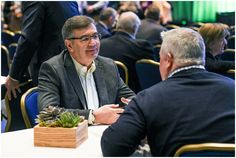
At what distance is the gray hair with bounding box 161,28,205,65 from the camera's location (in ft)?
6.39

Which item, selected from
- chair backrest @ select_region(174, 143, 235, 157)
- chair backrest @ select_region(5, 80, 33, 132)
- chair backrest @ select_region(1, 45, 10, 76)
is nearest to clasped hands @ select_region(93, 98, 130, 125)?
chair backrest @ select_region(174, 143, 235, 157)

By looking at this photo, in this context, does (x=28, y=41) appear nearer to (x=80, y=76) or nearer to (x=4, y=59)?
(x=80, y=76)

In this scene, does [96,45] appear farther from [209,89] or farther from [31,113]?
[209,89]

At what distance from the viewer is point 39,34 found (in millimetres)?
3498

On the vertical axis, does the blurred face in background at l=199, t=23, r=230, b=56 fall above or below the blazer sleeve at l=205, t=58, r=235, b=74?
above

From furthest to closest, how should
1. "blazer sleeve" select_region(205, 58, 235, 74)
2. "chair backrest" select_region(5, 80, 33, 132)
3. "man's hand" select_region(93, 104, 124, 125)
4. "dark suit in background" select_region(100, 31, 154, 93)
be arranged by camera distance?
"dark suit in background" select_region(100, 31, 154, 93) → "blazer sleeve" select_region(205, 58, 235, 74) → "chair backrest" select_region(5, 80, 33, 132) → "man's hand" select_region(93, 104, 124, 125)

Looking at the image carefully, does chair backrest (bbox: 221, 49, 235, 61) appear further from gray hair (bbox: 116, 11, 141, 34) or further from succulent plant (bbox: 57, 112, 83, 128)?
succulent plant (bbox: 57, 112, 83, 128)

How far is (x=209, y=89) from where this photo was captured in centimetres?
186

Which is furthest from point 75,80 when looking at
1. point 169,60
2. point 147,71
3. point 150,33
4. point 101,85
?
point 150,33

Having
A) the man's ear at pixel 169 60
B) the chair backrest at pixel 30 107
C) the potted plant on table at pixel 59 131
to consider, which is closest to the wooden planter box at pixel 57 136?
the potted plant on table at pixel 59 131

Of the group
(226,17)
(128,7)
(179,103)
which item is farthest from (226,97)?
(226,17)

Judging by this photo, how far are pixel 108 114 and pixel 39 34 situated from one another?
1.38 m

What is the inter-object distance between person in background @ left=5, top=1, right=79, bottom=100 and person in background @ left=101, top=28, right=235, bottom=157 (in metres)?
1.71

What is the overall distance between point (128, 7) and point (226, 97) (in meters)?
7.28
